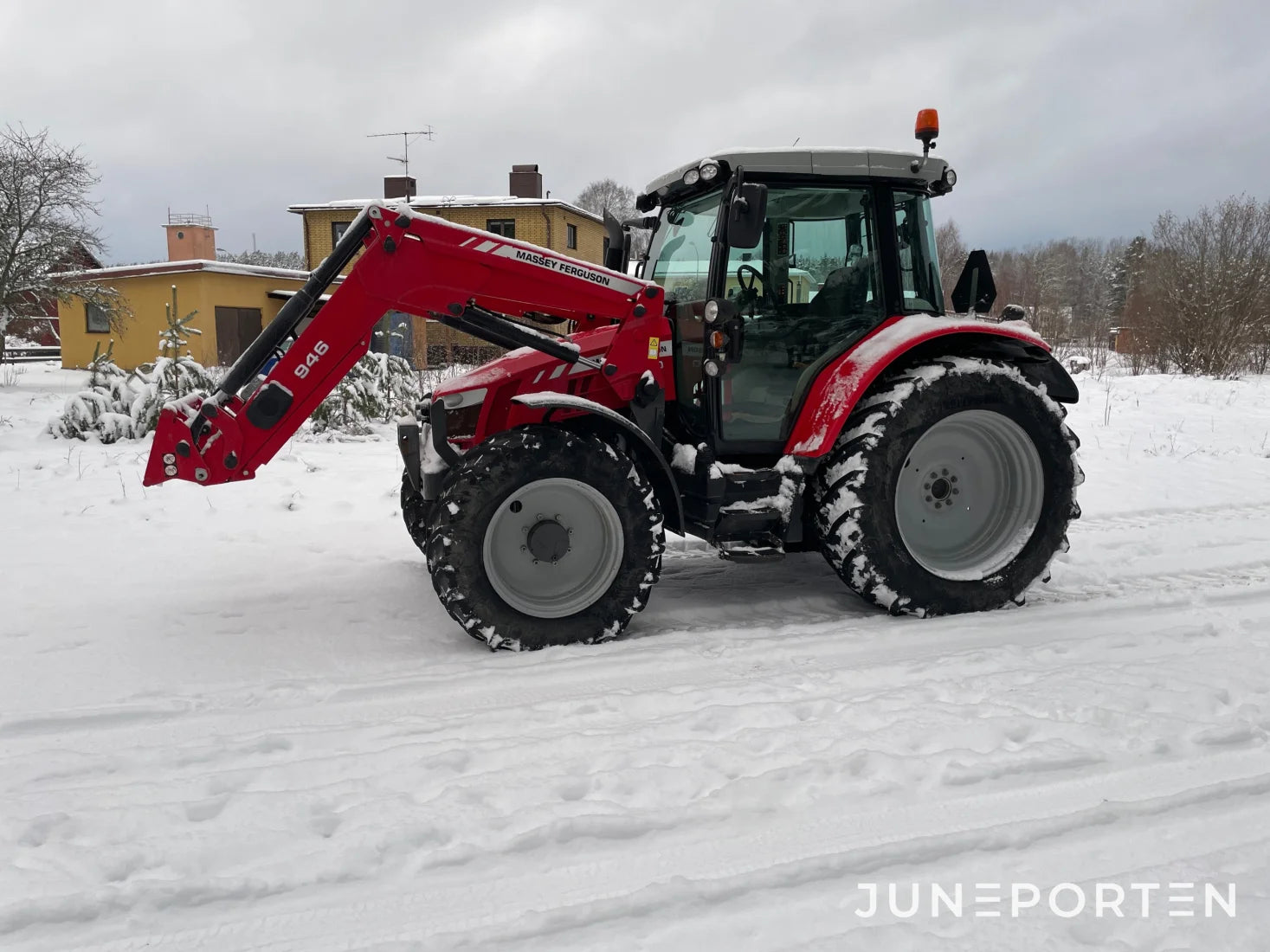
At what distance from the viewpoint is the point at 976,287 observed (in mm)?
4742

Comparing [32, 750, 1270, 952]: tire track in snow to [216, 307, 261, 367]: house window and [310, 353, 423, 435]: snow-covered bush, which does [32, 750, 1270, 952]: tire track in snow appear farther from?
[216, 307, 261, 367]: house window

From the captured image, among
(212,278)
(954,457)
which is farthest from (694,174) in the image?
(212,278)

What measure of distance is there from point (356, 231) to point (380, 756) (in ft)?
7.33

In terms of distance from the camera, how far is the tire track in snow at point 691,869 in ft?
6.65

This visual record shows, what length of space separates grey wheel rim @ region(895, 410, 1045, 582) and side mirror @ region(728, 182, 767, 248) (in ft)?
4.64

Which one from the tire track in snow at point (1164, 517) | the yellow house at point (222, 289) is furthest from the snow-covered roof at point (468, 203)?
the tire track in snow at point (1164, 517)

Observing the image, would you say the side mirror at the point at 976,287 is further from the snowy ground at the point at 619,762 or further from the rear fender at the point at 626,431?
the rear fender at the point at 626,431

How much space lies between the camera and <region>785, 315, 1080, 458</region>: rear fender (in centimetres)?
399

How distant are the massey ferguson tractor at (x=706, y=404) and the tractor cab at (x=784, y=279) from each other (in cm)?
1

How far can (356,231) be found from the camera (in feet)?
12.2

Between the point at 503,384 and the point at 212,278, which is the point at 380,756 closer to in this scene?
the point at 503,384

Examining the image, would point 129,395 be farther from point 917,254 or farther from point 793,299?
point 917,254

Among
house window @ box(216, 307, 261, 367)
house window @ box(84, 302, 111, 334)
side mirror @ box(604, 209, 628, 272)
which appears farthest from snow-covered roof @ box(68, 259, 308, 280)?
side mirror @ box(604, 209, 628, 272)

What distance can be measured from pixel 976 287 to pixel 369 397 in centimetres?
729
